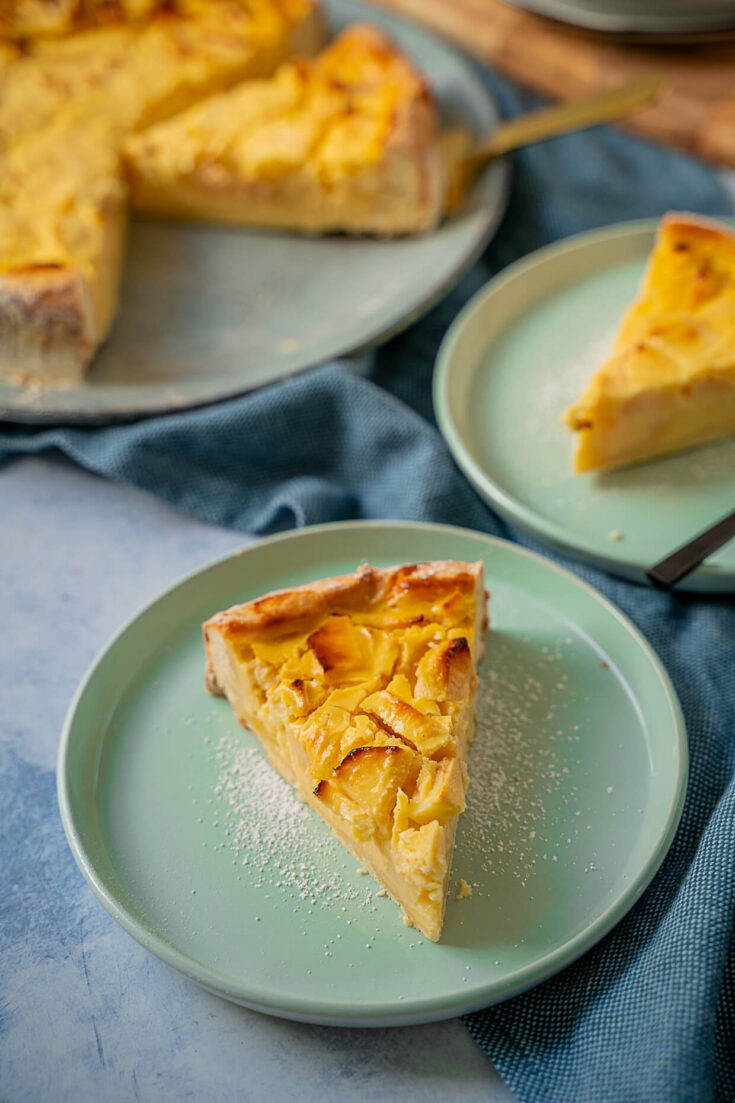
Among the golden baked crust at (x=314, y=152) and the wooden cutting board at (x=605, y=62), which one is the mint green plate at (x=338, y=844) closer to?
the golden baked crust at (x=314, y=152)

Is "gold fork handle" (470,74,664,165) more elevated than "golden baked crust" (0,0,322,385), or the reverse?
"gold fork handle" (470,74,664,165)

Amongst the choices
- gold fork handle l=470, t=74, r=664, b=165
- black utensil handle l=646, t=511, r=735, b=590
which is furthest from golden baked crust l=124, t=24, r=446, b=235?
black utensil handle l=646, t=511, r=735, b=590

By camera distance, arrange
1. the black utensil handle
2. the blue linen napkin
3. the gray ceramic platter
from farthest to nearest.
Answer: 1. the gray ceramic platter
2. the black utensil handle
3. the blue linen napkin

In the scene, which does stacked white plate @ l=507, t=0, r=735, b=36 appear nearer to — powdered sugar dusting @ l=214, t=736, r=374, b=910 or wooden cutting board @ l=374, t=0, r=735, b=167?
wooden cutting board @ l=374, t=0, r=735, b=167

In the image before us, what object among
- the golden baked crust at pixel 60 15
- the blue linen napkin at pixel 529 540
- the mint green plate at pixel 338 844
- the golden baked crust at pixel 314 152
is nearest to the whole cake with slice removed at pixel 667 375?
the blue linen napkin at pixel 529 540

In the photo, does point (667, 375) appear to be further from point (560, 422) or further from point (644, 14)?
point (644, 14)

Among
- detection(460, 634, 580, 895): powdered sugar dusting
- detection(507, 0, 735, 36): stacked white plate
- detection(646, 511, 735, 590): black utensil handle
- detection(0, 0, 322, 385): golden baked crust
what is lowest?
detection(0, 0, 322, 385): golden baked crust

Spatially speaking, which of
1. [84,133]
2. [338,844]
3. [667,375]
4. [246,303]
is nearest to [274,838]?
[338,844]
